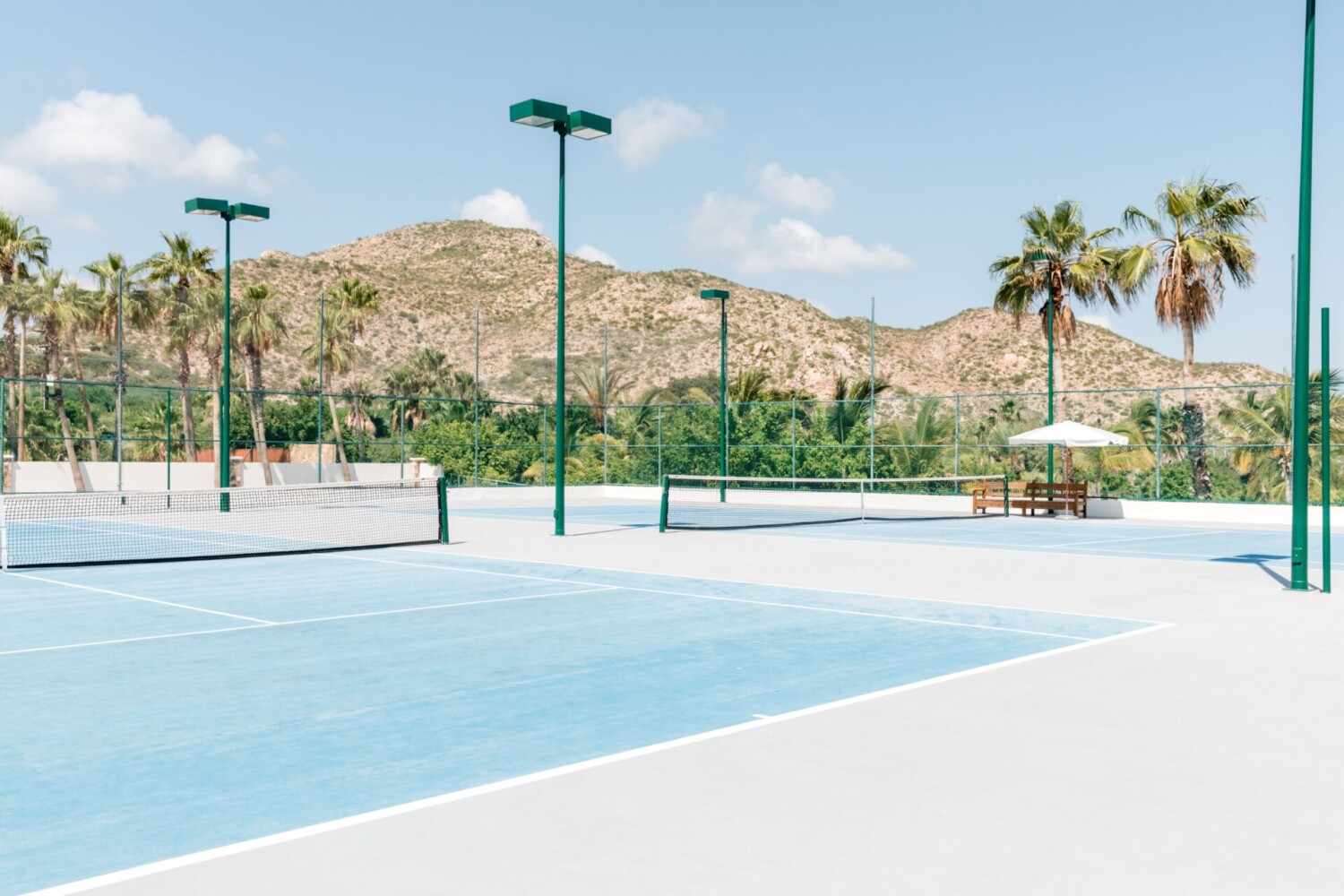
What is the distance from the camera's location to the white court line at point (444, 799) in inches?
154

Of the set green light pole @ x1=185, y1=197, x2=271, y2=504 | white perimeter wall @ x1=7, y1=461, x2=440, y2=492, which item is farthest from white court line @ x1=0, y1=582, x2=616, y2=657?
white perimeter wall @ x1=7, y1=461, x2=440, y2=492

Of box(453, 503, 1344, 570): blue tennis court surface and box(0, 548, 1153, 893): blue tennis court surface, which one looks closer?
box(0, 548, 1153, 893): blue tennis court surface

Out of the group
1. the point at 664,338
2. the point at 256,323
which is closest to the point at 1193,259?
the point at 256,323

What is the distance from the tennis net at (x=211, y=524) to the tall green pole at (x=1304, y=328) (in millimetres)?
9812

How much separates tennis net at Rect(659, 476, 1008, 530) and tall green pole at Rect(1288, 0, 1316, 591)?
11532mm

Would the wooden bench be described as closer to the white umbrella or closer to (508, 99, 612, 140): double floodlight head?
the white umbrella

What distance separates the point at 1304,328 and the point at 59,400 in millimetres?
35300

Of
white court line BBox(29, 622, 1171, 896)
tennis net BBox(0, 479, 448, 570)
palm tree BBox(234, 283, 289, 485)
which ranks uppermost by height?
palm tree BBox(234, 283, 289, 485)

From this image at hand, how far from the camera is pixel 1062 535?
71.0 ft

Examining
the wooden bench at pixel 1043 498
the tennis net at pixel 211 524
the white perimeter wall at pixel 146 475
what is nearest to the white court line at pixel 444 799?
the tennis net at pixel 211 524

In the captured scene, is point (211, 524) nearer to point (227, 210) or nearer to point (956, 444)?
point (227, 210)

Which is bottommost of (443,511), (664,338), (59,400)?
(443,511)

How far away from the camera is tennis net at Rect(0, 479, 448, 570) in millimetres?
16750

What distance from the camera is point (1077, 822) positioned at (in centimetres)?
447
